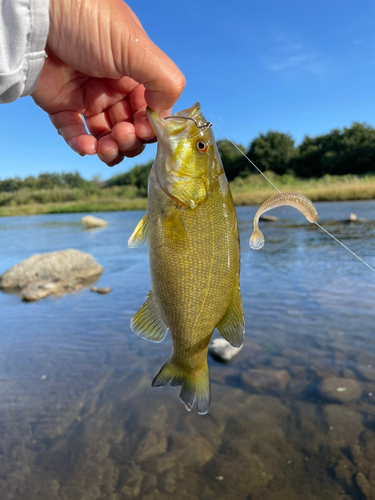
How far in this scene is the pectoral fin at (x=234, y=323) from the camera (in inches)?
72.6

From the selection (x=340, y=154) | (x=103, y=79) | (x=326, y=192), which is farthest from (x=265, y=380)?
(x=340, y=154)

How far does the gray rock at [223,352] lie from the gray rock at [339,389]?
1.25 metres

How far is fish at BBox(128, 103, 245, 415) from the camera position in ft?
5.94

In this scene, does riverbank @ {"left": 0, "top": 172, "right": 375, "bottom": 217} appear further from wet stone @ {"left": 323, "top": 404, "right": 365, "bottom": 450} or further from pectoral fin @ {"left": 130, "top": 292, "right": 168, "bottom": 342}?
pectoral fin @ {"left": 130, "top": 292, "right": 168, "bottom": 342}

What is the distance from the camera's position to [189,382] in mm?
2020

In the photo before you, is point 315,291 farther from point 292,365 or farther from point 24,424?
point 24,424

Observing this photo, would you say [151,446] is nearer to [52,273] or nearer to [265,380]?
[265,380]

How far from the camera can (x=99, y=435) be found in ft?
13.0

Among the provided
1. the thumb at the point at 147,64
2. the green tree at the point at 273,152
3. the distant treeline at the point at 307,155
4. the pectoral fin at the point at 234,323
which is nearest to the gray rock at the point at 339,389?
the pectoral fin at the point at 234,323

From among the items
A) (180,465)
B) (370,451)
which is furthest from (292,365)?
(180,465)

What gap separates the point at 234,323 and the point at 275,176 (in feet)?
153

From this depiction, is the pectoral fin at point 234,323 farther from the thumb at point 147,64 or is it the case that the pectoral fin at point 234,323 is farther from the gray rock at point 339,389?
the gray rock at point 339,389

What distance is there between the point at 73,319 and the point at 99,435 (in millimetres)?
3793

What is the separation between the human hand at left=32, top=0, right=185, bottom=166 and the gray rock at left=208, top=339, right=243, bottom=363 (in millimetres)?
3477
